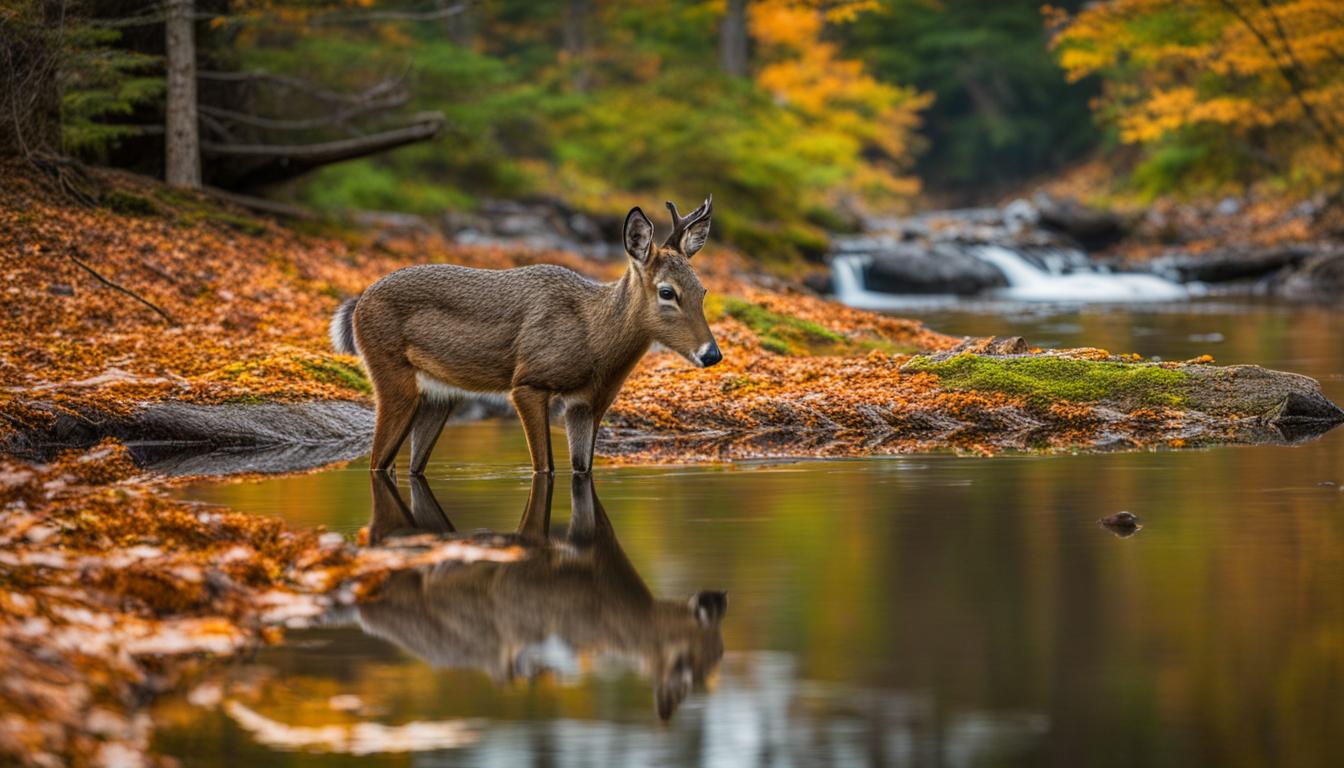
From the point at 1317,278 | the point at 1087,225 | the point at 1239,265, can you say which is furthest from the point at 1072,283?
the point at 1087,225

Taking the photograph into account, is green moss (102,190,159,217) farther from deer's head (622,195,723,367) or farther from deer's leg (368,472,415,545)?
deer's head (622,195,723,367)

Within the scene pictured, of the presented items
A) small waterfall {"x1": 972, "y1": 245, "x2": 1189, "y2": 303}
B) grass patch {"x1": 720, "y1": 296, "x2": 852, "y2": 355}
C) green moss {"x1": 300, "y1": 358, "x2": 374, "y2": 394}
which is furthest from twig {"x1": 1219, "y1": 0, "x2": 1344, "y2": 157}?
A: green moss {"x1": 300, "y1": 358, "x2": 374, "y2": 394}

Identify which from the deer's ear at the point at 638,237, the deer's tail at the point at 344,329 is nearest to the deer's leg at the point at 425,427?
the deer's tail at the point at 344,329

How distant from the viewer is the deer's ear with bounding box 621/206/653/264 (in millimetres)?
10008

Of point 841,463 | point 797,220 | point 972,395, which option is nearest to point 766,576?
point 841,463

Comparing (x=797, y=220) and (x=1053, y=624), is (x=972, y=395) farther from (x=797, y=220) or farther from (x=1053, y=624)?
(x=797, y=220)

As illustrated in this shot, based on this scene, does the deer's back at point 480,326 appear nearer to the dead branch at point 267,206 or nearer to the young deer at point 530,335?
the young deer at point 530,335

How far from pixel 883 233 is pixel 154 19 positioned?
28.7 meters

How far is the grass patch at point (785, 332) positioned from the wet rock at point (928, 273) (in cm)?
1816

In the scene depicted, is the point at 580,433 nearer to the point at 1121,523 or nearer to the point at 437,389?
the point at 437,389

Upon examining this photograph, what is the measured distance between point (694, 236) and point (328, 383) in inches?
191

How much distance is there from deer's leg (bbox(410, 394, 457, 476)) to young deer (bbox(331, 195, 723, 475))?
1cm

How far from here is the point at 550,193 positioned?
35.9 meters

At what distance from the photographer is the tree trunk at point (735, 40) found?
153 ft
